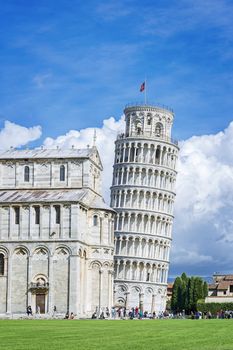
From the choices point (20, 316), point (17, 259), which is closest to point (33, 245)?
point (17, 259)

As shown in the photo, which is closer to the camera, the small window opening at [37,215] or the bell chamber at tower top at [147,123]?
the small window opening at [37,215]

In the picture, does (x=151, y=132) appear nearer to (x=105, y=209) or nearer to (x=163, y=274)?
(x=163, y=274)

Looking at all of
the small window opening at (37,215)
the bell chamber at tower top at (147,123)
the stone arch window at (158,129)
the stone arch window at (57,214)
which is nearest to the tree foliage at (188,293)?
the bell chamber at tower top at (147,123)

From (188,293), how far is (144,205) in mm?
16477

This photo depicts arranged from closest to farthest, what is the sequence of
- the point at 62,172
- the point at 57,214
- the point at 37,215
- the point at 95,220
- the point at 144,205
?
the point at 57,214 < the point at 37,215 < the point at 95,220 < the point at 62,172 < the point at 144,205

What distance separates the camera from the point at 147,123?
138 metres

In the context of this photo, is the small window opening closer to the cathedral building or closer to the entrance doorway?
the cathedral building

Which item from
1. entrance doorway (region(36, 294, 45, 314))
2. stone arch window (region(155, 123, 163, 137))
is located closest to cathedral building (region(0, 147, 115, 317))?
entrance doorway (region(36, 294, 45, 314))

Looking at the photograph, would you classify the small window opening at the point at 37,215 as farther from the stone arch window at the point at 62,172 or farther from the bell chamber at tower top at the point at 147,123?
the bell chamber at tower top at the point at 147,123

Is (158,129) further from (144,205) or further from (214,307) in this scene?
(214,307)

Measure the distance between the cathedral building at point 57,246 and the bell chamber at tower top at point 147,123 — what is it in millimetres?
48177

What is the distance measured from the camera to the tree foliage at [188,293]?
129m

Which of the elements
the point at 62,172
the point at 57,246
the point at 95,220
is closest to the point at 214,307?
the point at 95,220

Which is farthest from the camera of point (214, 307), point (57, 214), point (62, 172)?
point (214, 307)
